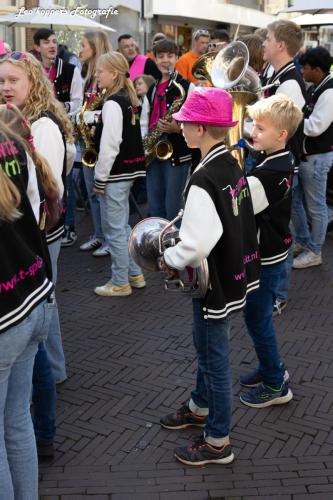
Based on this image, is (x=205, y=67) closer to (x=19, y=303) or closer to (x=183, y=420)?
(x=183, y=420)

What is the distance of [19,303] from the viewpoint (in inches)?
86.7

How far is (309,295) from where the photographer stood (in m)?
5.46

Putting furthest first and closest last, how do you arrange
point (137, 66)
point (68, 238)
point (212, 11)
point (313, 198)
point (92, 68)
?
1. point (212, 11)
2. point (137, 66)
3. point (68, 238)
4. point (92, 68)
5. point (313, 198)

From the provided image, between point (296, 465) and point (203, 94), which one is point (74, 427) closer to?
point (296, 465)

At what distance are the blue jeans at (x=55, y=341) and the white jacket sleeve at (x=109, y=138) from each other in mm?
1453

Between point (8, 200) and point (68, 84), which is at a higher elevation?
point (68, 84)

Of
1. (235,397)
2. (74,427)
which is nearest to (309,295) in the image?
(235,397)

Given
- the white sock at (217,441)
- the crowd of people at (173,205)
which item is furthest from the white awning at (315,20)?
the white sock at (217,441)

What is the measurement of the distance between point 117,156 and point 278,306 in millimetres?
1764

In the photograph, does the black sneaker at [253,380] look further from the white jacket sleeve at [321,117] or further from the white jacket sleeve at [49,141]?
the white jacket sleeve at [321,117]

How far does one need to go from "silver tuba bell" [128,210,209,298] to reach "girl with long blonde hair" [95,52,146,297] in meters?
1.92

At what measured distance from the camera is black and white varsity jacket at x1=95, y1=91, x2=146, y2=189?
492 centimetres

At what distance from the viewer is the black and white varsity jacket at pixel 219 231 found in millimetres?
2662

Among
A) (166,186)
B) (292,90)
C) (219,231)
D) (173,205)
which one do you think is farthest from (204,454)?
(166,186)
